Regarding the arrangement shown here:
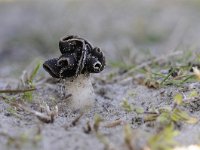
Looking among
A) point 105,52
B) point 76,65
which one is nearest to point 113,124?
point 76,65

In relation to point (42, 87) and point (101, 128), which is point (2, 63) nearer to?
point (42, 87)

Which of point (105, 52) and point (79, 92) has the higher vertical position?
point (105, 52)

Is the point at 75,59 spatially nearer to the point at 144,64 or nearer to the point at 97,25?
the point at 144,64

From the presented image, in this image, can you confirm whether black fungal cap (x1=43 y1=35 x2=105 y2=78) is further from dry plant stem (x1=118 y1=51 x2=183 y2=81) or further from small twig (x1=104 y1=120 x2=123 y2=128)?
dry plant stem (x1=118 y1=51 x2=183 y2=81)

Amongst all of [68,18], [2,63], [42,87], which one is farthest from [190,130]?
[68,18]

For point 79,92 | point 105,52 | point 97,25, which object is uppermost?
point 97,25

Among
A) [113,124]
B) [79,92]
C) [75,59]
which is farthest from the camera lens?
[79,92]
